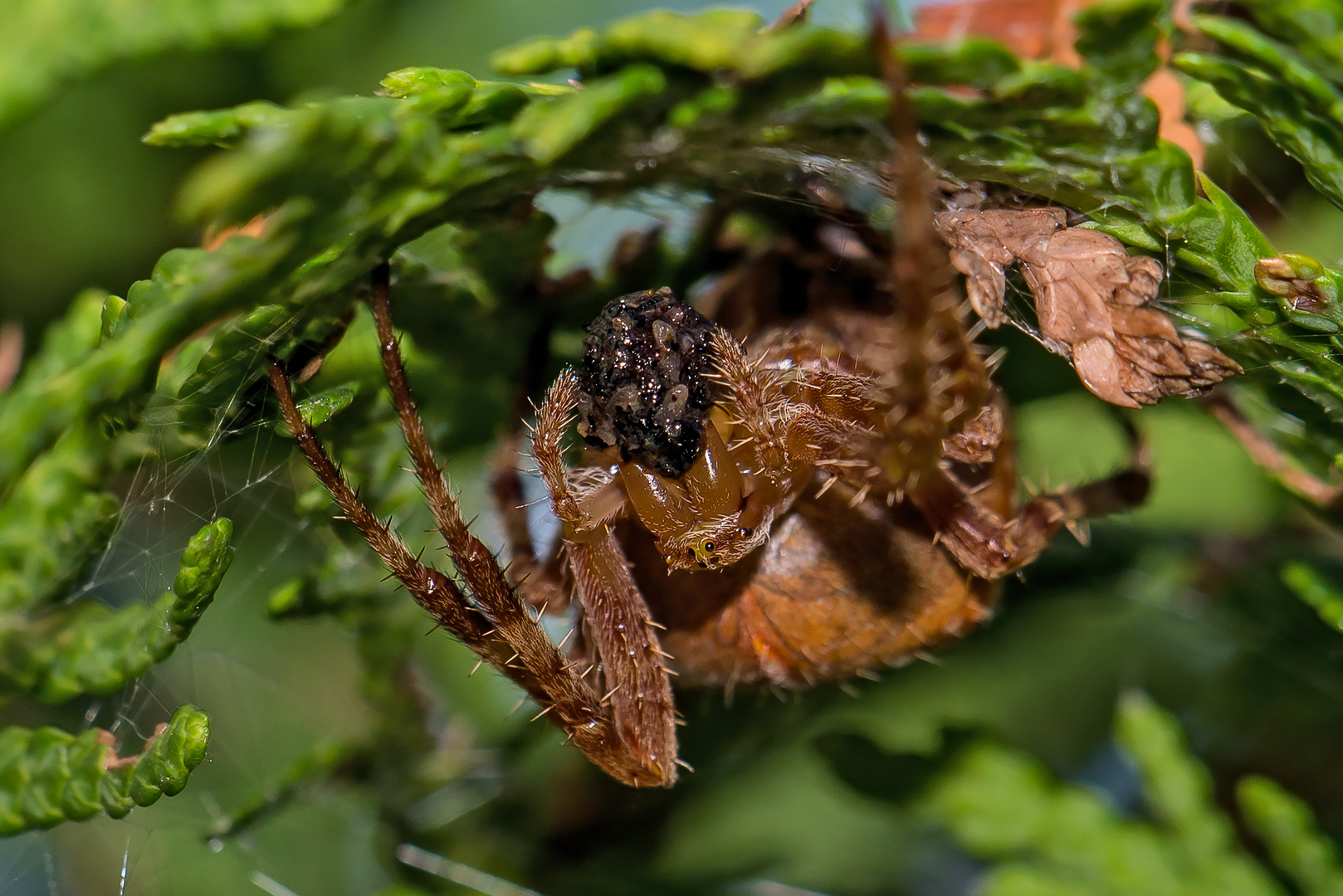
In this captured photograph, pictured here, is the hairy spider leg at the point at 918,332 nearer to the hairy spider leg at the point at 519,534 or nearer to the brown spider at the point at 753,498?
the brown spider at the point at 753,498

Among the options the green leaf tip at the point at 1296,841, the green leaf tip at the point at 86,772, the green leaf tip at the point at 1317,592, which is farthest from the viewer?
the green leaf tip at the point at 1296,841

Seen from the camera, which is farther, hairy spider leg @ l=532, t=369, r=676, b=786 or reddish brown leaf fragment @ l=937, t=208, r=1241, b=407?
hairy spider leg @ l=532, t=369, r=676, b=786

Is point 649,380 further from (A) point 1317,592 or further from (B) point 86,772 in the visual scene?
(A) point 1317,592

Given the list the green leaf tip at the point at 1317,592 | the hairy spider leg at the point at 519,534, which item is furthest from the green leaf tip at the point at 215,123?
the green leaf tip at the point at 1317,592

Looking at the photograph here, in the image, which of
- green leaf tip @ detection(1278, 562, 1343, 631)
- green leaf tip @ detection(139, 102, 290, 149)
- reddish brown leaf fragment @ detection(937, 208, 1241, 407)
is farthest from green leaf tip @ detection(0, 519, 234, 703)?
green leaf tip @ detection(1278, 562, 1343, 631)

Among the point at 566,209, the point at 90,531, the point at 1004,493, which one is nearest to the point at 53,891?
the point at 90,531

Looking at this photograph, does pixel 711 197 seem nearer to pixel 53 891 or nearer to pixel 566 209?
pixel 566 209

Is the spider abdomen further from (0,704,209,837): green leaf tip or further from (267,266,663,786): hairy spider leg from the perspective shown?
(0,704,209,837): green leaf tip
